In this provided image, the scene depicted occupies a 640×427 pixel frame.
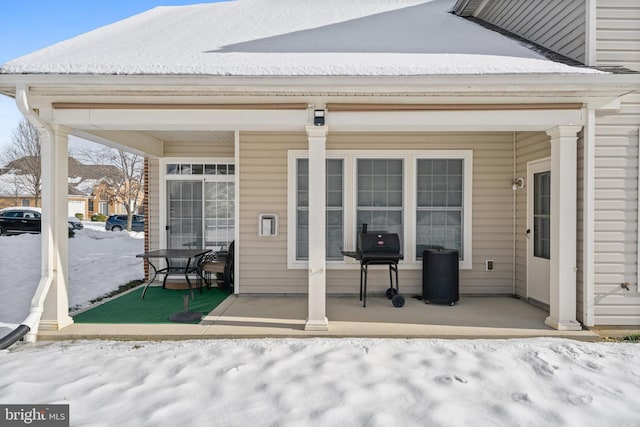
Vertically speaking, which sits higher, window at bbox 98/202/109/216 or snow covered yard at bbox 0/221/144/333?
window at bbox 98/202/109/216

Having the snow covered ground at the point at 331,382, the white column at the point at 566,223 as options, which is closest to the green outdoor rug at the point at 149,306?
the snow covered ground at the point at 331,382

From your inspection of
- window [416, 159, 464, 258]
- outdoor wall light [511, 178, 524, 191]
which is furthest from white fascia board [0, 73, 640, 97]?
window [416, 159, 464, 258]

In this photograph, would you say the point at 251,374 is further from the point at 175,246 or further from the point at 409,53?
the point at 175,246

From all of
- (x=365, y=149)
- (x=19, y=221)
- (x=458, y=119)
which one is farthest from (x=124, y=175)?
(x=458, y=119)

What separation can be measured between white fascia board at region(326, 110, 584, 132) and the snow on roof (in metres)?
0.53

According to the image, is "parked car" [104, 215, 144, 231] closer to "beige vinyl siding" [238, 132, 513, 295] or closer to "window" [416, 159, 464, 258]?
"beige vinyl siding" [238, 132, 513, 295]

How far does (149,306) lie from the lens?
5.88 m

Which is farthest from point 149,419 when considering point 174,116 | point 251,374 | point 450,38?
point 450,38

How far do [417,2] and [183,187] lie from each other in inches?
238

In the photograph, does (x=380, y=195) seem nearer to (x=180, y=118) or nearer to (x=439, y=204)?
(x=439, y=204)

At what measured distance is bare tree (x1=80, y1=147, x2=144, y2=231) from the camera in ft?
90.8

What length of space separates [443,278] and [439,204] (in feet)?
4.32

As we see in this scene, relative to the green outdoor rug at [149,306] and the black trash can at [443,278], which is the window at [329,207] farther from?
the green outdoor rug at [149,306]

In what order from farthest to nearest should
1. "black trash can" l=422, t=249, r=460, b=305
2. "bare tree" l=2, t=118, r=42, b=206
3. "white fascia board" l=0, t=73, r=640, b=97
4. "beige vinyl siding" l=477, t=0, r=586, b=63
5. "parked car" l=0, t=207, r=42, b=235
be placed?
"bare tree" l=2, t=118, r=42, b=206 < "parked car" l=0, t=207, r=42, b=235 < "black trash can" l=422, t=249, r=460, b=305 < "beige vinyl siding" l=477, t=0, r=586, b=63 < "white fascia board" l=0, t=73, r=640, b=97
